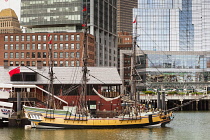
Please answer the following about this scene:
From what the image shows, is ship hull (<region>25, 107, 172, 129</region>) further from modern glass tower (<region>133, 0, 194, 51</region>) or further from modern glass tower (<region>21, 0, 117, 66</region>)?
modern glass tower (<region>133, 0, 194, 51</region>)

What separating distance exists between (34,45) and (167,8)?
67.7 metres

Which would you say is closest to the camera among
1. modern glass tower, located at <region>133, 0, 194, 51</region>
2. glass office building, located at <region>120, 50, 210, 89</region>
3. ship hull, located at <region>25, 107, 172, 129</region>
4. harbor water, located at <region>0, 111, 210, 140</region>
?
harbor water, located at <region>0, 111, 210, 140</region>

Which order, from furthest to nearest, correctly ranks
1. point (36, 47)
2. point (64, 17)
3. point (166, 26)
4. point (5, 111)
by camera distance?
point (166, 26) < point (64, 17) < point (36, 47) < point (5, 111)

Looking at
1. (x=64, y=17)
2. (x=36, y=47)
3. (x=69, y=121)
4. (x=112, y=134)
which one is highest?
(x=64, y=17)

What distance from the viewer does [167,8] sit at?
195 meters

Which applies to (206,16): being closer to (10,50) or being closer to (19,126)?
(10,50)

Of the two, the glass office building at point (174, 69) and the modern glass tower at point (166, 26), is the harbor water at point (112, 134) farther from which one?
the modern glass tower at point (166, 26)

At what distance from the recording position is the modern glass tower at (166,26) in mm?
192500

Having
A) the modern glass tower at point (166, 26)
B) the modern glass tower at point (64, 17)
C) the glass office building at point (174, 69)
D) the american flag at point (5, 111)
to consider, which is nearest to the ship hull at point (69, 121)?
Answer: the american flag at point (5, 111)

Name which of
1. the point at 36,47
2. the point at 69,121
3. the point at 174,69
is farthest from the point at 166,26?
the point at 69,121

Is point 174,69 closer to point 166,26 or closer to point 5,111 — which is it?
point 166,26

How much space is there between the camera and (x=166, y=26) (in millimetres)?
193125

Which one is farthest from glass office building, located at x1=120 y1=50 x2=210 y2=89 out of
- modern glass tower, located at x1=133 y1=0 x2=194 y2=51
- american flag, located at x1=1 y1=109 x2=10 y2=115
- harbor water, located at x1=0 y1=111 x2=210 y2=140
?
american flag, located at x1=1 y1=109 x2=10 y2=115

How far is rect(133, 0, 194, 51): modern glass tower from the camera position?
192500 mm
